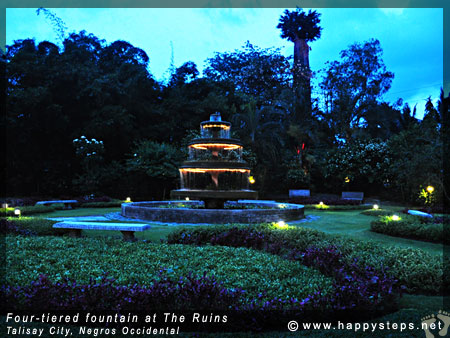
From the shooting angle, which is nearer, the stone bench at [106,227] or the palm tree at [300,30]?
the stone bench at [106,227]

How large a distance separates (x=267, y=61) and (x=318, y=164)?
567 inches

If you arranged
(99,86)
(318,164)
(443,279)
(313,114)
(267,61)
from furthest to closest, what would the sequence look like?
(267,61) → (313,114) → (318,164) → (99,86) → (443,279)

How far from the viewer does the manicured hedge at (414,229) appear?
8219 mm

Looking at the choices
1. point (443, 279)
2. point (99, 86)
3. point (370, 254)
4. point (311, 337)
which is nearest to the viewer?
point (311, 337)

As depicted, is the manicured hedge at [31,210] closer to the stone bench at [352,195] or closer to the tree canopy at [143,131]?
the tree canopy at [143,131]

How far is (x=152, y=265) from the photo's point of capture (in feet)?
18.0

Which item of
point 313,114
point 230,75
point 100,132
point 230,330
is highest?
point 230,75

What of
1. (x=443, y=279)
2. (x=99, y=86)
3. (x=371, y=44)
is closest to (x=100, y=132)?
(x=99, y=86)

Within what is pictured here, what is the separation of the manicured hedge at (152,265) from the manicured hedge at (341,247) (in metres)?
0.79

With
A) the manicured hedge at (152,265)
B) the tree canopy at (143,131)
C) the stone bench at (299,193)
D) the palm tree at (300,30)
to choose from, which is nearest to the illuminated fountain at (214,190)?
the manicured hedge at (152,265)

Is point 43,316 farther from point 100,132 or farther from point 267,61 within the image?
point 267,61

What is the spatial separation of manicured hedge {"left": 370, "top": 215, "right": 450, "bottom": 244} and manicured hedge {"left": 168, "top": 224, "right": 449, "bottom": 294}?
2.64 m

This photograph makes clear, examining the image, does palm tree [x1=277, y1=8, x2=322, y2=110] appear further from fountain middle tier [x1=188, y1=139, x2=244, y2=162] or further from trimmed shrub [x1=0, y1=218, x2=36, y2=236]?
trimmed shrub [x1=0, y1=218, x2=36, y2=236]

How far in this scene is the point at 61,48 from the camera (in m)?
28.4
